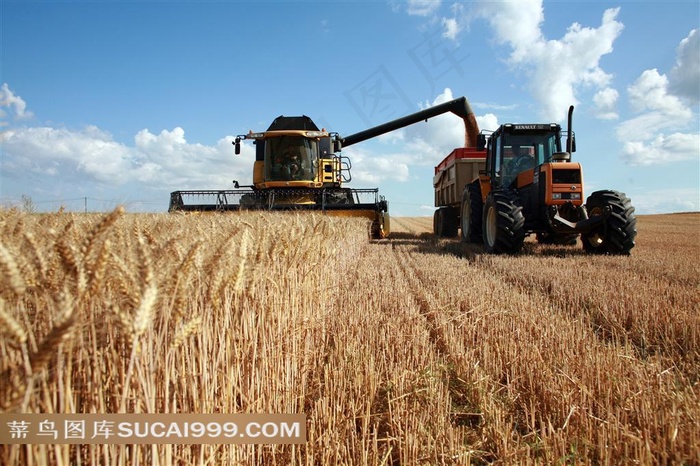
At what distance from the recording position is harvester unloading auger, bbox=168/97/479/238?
11.4m

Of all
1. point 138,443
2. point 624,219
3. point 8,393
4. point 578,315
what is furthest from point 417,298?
point 624,219

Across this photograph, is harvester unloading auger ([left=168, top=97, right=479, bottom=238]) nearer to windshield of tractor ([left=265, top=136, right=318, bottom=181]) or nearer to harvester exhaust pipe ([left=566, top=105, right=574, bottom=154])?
windshield of tractor ([left=265, top=136, right=318, bottom=181])

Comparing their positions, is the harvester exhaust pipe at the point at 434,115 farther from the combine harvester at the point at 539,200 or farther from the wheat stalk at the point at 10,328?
the wheat stalk at the point at 10,328

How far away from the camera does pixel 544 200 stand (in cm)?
775

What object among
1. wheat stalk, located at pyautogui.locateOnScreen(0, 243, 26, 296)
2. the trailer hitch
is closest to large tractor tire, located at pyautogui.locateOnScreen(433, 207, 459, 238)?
the trailer hitch

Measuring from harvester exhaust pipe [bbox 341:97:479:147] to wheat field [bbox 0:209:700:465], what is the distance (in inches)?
422

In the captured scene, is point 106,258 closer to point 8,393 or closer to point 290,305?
point 8,393

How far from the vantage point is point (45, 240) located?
4.59 feet

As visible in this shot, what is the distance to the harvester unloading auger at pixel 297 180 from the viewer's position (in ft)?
37.4

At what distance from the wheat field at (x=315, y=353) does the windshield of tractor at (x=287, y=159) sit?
793cm

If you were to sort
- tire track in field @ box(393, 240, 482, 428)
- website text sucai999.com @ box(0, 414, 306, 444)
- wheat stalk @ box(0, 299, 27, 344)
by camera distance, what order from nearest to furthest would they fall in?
wheat stalk @ box(0, 299, 27, 344)
website text sucai999.com @ box(0, 414, 306, 444)
tire track in field @ box(393, 240, 482, 428)

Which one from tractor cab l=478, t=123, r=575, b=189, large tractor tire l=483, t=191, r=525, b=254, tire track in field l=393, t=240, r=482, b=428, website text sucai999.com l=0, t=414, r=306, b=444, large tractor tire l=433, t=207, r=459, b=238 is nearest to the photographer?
website text sucai999.com l=0, t=414, r=306, b=444

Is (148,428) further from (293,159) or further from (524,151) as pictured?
(293,159)

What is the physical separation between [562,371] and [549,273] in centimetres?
366
